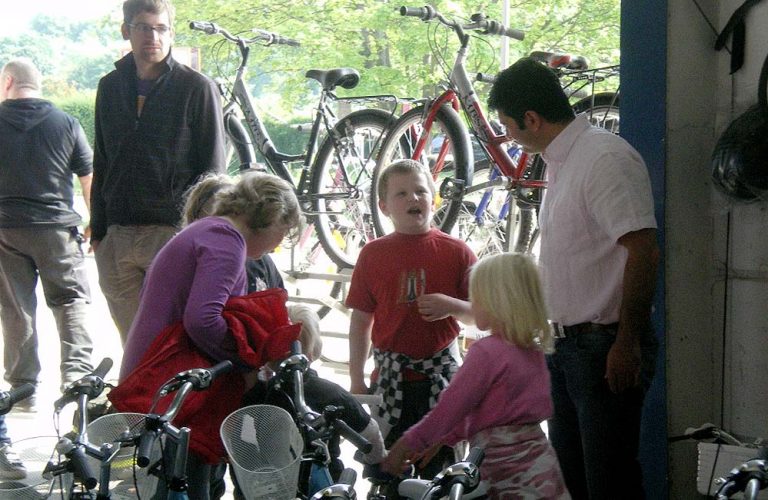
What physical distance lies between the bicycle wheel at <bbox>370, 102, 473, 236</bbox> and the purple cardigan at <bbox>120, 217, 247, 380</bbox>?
93.9 inches

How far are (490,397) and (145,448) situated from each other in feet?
3.19

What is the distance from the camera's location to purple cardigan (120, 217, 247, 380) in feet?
8.38

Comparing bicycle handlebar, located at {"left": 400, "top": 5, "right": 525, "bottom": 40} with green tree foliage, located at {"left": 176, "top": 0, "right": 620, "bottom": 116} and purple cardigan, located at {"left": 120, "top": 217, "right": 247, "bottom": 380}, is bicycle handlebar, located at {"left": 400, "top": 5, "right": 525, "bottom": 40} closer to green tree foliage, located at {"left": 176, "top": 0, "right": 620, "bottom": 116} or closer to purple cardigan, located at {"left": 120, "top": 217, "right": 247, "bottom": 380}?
purple cardigan, located at {"left": 120, "top": 217, "right": 247, "bottom": 380}

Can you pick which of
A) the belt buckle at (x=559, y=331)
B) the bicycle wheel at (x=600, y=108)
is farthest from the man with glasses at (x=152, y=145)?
the belt buckle at (x=559, y=331)

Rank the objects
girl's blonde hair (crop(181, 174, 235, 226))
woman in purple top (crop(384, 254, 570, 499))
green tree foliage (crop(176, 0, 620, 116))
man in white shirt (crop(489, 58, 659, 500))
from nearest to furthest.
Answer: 1. woman in purple top (crop(384, 254, 570, 499))
2. man in white shirt (crop(489, 58, 659, 500))
3. girl's blonde hair (crop(181, 174, 235, 226))
4. green tree foliage (crop(176, 0, 620, 116))

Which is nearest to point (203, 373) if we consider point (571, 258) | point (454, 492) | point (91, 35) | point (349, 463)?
point (454, 492)

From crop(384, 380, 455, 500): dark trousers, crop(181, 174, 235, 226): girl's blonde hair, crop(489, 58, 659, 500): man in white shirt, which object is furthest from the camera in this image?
crop(384, 380, 455, 500): dark trousers

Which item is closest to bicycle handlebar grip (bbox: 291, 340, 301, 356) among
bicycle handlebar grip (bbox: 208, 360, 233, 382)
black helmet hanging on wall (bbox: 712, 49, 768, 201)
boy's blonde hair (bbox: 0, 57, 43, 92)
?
bicycle handlebar grip (bbox: 208, 360, 233, 382)

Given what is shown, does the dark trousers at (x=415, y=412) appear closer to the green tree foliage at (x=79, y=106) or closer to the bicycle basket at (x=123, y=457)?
the bicycle basket at (x=123, y=457)

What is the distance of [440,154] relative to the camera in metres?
5.20

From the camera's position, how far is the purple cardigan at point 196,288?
8.38 ft

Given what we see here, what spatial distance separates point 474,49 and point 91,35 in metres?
5.68

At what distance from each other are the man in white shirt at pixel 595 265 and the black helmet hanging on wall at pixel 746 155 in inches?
20.1

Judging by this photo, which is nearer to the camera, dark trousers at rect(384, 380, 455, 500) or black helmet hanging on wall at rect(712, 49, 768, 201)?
black helmet hanging on wall at rect(712, 49, 768, 201)
